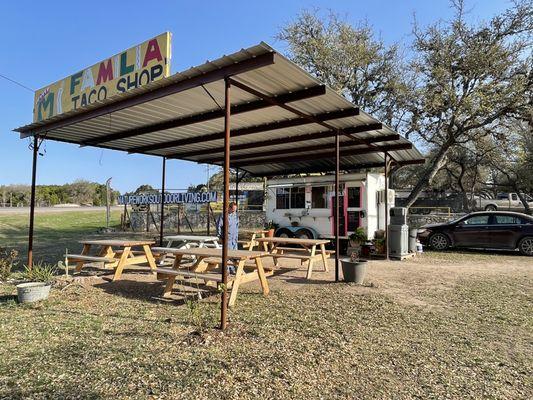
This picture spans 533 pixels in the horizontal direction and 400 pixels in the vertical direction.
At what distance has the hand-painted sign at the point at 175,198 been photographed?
618 inches

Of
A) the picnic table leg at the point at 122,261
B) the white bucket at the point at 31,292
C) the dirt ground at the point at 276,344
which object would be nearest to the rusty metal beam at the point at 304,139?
the dirt ground at the point at 276,344

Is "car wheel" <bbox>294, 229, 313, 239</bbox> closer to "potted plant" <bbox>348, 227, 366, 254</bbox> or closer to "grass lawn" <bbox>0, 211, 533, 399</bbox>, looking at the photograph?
"potted plant" <bbox>348, 227, 366, 254</bbox>

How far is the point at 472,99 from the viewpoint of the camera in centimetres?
1379

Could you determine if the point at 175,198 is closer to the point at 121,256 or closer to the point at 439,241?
the point at 121,256

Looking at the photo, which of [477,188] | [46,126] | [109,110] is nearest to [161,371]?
[109,110]

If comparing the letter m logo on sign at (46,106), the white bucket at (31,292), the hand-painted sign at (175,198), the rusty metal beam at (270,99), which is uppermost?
the letter m logo on sign at (46,106)

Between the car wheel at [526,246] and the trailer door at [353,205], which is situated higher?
the trailer door at [353,205]

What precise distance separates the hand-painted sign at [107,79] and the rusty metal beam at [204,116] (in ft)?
5.15

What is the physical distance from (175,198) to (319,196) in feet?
24.5

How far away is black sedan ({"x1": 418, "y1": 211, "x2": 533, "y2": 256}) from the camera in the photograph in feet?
38.6

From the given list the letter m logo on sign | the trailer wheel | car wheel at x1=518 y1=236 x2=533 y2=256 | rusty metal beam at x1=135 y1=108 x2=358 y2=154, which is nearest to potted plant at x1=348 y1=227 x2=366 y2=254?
the trailer wheel

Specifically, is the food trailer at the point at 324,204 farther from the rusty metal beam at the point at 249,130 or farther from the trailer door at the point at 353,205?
the rusty metal beam at the point at 249,130

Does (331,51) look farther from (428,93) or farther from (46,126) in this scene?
(46,126)

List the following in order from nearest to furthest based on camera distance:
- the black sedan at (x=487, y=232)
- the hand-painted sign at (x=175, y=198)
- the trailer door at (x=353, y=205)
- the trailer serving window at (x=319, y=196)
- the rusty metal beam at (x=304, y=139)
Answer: the rusty metal beam at (x=304, y=139), the trailer door at (x=353, y=205), the black sedan at (x=487, y=232), the trailer serving window at (x=319, y=196), the hand-painted sign at (x=175, y=198)
